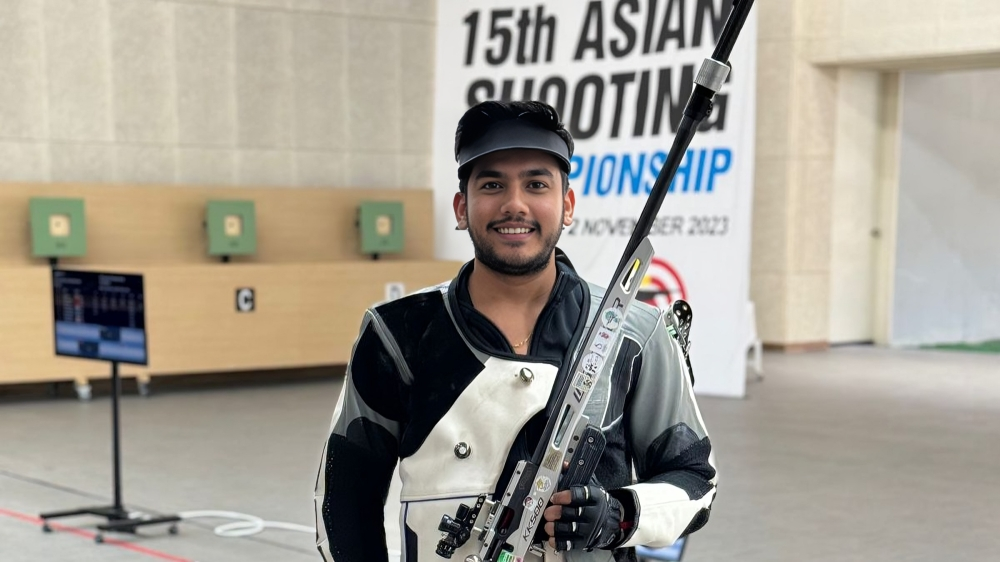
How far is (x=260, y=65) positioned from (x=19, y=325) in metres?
3.54

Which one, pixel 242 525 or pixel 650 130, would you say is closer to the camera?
pixel 242 525

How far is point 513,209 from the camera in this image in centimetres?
204

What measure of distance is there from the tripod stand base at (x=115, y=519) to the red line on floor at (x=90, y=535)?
0.14 feet

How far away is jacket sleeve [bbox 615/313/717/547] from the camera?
6.82ft

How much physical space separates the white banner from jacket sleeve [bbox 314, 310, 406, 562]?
27.9ft

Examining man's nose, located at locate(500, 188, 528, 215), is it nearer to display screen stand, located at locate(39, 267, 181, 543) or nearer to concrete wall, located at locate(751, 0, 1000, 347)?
display screen stand, located at locate(39, 267, 181, 543)

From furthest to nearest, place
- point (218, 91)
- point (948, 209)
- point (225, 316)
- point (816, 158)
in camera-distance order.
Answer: point (948, 209), point (816, 158), point (218, 91), point (225, 316)

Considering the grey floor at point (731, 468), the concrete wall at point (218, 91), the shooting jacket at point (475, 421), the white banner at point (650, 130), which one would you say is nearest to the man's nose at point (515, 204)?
the shooting jacket at point (475, 421)

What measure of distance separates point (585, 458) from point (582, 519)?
0.10m

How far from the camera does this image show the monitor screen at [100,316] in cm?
644

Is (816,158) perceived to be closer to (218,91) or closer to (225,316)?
(218,91)

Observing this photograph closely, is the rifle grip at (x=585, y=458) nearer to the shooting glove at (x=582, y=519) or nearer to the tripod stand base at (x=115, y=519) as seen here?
the shooting glove at (x=582, y=519)

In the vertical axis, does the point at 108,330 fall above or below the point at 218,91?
below

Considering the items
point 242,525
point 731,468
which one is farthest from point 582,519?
point 731,468
